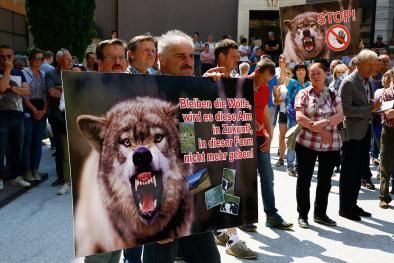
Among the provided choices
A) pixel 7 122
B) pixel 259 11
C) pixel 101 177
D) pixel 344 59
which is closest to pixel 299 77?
pixel 7 122

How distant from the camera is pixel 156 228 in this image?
2.11 metres

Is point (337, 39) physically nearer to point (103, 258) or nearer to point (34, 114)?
point (34, 114)

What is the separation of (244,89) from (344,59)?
13538mm

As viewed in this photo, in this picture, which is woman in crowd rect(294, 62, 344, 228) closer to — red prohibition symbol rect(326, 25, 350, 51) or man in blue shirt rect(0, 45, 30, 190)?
red prohibition symbol rect(326, 25, 350, 51)

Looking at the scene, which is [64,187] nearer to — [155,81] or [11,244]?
[11,244]

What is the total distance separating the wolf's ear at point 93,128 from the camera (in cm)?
193

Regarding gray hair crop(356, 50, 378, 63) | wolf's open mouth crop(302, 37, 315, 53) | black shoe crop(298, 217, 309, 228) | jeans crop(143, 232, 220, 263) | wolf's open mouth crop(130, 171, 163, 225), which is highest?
wolf's open mouth crop(302, 37, 315, 53)

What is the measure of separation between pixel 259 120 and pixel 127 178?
7.97ft

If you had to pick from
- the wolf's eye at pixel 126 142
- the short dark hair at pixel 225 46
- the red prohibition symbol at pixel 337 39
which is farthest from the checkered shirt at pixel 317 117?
the wolf's eye at pixel 126 142

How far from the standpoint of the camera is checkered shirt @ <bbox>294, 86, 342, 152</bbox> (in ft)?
14.7

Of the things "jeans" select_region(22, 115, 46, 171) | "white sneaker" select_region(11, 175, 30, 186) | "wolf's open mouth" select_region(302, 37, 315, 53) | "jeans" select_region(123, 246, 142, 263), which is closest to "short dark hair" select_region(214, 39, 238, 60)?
"jeans" select_region(123, 246, 142, 263)

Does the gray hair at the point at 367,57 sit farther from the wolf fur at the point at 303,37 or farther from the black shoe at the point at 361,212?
the black shoe at the point at 361,212

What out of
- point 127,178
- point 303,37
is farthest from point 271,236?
point 303,37

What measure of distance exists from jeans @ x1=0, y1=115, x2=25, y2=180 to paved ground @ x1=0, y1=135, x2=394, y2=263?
58cm
